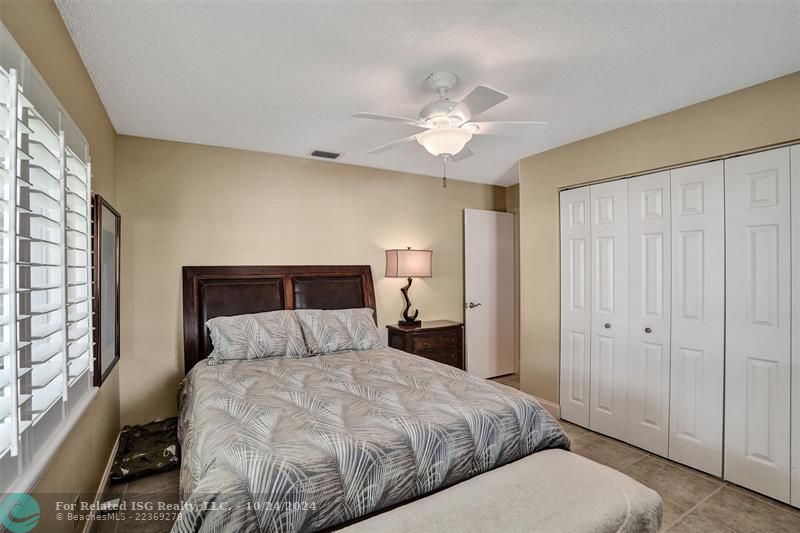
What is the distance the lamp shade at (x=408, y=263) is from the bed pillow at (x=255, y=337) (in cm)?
131

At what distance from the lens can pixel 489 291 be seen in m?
4.83

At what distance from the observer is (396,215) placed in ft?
14.3

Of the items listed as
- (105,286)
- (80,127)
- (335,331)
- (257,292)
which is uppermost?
(80,127)

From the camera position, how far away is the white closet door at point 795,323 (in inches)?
85.7

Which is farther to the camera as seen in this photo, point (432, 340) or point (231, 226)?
point (432, 340)

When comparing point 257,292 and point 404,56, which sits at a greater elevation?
point 404,56

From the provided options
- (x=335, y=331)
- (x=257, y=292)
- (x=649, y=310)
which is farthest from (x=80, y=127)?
(x=649, y=310)

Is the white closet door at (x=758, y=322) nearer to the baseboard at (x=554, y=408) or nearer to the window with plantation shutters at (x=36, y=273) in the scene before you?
the baseboard at (x=554, y=408)

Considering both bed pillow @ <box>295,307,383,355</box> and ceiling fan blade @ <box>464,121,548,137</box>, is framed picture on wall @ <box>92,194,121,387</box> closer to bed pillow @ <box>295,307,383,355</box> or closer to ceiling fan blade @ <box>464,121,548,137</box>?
bed pillow @ <box>295,307,383,355</box>

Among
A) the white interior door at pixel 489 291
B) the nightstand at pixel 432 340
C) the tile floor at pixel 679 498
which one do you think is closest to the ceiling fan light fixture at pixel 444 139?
the nightstand at pixel 432 340

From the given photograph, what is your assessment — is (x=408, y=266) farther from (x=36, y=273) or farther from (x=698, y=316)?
(x=36, y=273)

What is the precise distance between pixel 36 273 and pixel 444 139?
1902 millimetres

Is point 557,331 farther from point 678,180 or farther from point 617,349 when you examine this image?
point 678,180

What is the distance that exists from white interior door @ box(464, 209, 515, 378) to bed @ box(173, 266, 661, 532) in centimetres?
223
